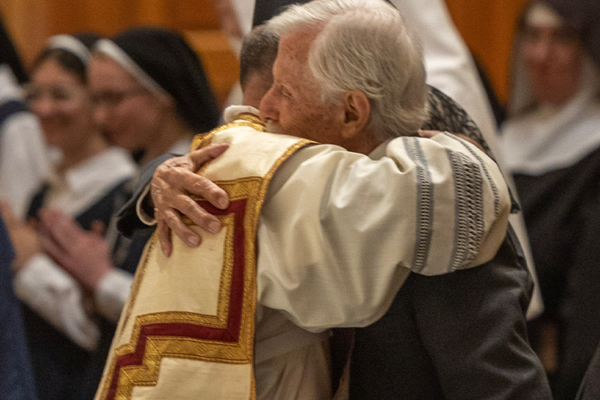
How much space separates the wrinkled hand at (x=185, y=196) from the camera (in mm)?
1467

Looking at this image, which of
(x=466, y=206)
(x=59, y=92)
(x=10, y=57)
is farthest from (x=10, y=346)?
(x=10, y=57)

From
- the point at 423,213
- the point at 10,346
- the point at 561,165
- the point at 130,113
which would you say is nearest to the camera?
the point at 423,213

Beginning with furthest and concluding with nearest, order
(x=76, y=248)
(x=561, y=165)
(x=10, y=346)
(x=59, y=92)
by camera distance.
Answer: (x=59, y=92) < (x=561, y=165) < (x=76, y=248) < (x=10, y=346)

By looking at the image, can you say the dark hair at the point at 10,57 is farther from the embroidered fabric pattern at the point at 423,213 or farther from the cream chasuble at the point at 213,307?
the embroidered fabric pattern at the point at 423,213

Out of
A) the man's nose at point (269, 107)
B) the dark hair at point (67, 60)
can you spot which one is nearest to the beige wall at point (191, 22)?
the dark hair at point (67, 60)

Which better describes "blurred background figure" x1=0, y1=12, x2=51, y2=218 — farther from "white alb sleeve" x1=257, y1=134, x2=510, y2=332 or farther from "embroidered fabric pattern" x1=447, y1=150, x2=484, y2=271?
"embroidered fabric pattern" x1=447, y1=150, x2=484, y2=271

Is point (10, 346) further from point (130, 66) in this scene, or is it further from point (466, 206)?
point (130, 66)

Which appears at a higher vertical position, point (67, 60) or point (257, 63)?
point (257, 63)

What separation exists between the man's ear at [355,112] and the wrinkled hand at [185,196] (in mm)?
249

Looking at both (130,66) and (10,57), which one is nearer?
(130,66)

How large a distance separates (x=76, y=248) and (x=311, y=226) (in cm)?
229

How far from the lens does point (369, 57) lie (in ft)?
4.81

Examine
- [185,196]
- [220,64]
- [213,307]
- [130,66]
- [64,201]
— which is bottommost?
[220,64]

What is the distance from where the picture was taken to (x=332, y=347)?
168 cm
